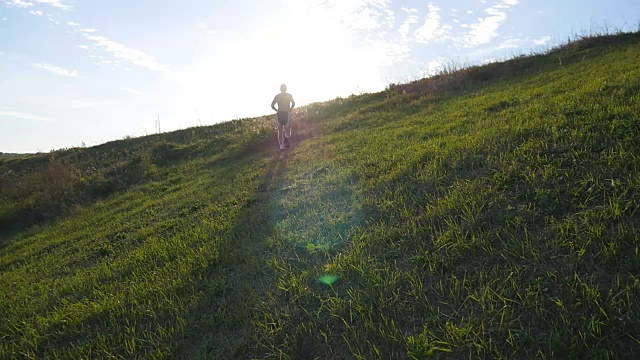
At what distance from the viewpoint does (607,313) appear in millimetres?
2623

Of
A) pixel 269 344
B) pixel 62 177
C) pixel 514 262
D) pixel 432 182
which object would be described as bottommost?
pixel 269 344

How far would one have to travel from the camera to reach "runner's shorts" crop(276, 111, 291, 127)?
13227 millimetres

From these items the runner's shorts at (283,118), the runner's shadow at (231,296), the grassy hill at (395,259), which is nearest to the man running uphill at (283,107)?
the runner's shorts at (283,118)

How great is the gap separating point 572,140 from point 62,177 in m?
18.6

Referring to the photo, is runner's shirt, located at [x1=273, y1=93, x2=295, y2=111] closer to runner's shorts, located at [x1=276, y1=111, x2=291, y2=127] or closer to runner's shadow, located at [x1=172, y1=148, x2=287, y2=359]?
runner's shorts, located at [x1=276, y1=111, x2=291, y2=127]

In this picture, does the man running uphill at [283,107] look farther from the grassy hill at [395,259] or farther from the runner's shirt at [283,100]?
the grassy hill at [395,259]

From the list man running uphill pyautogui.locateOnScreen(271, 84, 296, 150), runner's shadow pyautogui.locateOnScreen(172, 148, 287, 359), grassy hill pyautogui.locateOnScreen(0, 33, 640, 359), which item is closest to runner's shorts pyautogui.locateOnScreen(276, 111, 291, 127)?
man running uphill pyautogui.locateOnScreen(271, 84, 296, 150)

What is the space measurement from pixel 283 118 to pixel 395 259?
32.8 ft

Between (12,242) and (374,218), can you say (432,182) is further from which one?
(12,242)

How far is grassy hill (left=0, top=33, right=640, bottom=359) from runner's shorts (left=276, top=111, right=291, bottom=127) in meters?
4.15

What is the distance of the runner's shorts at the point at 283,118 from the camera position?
1323cm

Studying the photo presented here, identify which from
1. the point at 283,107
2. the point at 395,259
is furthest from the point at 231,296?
the point at 283,107

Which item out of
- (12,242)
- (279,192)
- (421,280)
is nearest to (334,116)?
(279,192)

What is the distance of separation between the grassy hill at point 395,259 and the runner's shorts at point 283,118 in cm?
415
